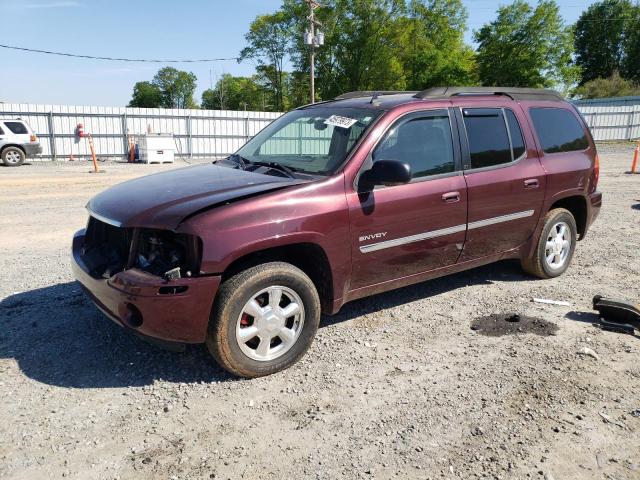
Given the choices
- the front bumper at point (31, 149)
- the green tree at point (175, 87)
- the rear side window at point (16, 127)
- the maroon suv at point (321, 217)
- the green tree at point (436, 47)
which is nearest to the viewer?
the maroon suv at point (321, 217)

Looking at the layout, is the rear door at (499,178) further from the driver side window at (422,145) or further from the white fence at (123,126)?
the white fence at (123,126)

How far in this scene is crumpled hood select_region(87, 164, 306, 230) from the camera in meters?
3.27

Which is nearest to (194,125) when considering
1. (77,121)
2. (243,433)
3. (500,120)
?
(77,121)

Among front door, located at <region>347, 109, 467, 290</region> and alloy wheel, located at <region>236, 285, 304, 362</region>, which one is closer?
alloy wheel, located at <region>236, 285, 304, 362</region>

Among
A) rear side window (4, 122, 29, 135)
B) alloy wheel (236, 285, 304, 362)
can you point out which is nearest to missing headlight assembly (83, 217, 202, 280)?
alloy wheel (236, 285, 304, 362)

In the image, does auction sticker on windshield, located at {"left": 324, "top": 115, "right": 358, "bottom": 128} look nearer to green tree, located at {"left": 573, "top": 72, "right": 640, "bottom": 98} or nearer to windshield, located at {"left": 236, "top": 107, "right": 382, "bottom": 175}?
windshield, located at {"left": 236, "top": 107, "right": 382, "bottom": 175}

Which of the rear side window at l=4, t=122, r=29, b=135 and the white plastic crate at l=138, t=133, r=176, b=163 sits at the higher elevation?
the rear side window at l=4, t=122, r=29, b=135

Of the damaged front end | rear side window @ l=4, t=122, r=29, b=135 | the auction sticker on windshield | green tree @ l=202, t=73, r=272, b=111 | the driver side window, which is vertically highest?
green tree @ l=202, t=73, r=272, b=111

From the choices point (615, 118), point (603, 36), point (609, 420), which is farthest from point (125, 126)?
point (603, 36)

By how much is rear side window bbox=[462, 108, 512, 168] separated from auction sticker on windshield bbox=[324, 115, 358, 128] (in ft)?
3.65

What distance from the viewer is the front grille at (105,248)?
11.3 ft

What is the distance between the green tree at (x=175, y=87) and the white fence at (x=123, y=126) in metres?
96.9

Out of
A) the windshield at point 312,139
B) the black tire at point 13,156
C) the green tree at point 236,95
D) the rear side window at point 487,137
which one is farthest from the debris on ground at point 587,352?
the green tree at point 236,95

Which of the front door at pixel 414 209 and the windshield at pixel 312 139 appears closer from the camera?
the front door at pixel 414 209
